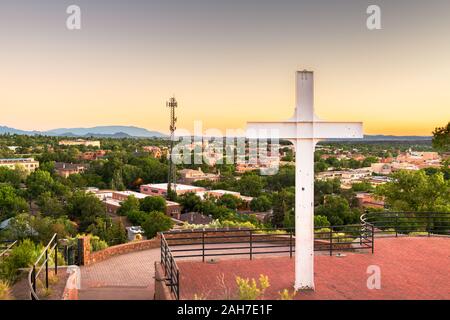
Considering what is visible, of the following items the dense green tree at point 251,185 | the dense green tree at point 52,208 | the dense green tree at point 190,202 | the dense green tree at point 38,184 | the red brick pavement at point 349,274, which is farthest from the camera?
the dense green tree at point 251,185

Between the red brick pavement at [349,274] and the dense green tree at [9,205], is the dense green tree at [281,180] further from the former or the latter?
the red brick pavement at [349,274]

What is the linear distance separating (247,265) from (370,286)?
8.92 feet

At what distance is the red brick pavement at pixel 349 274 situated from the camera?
8.12 meters

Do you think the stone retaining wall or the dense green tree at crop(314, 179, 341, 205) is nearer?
the stone retaining wall

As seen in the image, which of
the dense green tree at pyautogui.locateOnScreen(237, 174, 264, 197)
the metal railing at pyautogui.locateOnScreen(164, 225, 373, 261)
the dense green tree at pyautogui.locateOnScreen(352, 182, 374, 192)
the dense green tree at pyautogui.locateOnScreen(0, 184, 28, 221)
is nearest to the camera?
the metal railing at pyautogui.locateOnScreen(164, 225, 373, 261)

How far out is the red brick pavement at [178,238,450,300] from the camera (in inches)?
320

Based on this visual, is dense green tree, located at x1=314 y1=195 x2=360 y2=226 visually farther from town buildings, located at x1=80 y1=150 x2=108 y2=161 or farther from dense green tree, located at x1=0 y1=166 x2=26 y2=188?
town buildings, located at x1=80 y1=150 x2=108 y2=161

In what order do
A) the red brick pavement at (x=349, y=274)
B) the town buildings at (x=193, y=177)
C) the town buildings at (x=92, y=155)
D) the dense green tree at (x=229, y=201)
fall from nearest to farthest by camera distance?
the red brick pavement at (x=349, y=274) → the dense green tree at (x=229, y=201) → the town buildings at (x=193, y=177) → the town buildings at (x=92, y=155)

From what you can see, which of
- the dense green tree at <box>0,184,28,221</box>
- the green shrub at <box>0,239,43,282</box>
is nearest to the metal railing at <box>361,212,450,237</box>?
the green shrub at <box>0,239,43,282</box>

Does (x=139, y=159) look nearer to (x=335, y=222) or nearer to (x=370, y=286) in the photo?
(x=335, y=222)

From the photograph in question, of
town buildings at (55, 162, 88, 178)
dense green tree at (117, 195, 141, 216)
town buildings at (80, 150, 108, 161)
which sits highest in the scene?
town buildings at (80, 150, 108, 161)

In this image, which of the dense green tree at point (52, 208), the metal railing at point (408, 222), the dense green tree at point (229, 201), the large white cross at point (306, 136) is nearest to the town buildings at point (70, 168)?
A: the dense green tree at point (52, 208)

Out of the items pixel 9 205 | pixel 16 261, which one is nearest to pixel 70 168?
pixel 9 205

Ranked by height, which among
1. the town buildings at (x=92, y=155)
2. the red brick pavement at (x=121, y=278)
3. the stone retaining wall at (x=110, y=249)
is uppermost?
the town buildings at (x=92, y=155)
